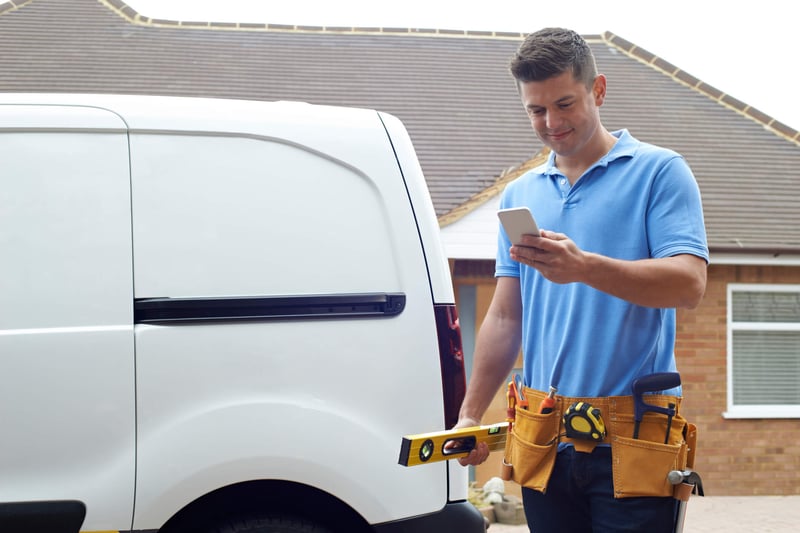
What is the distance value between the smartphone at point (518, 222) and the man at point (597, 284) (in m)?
0.19

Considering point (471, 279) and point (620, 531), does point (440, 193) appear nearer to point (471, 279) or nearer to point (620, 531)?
point (471, 279)

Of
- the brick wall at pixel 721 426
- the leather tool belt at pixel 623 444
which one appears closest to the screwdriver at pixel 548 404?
the leather tool belt at pixel 623 444

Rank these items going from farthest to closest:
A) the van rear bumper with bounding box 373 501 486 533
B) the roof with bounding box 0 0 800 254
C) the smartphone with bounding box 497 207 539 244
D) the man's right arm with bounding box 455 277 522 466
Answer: the roof with bounding box 0 0 800 254 → the van rear bumper with bounding box 373 501 486 533 → the man's right arm with bounding box 455 277 522 466 → the smartphone with bounding box 497 207 539 244

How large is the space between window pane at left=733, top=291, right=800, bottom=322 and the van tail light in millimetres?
10484

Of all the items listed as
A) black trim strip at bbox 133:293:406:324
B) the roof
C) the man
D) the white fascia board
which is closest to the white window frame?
the roof

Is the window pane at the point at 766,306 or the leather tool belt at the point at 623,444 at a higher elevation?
the leather tool belt at the point at 623,444

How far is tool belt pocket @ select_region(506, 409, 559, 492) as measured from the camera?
2246mm

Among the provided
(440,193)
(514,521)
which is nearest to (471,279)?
(440,193)

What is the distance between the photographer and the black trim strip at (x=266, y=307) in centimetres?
272

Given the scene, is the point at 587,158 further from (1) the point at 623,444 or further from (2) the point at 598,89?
(1) the point at 623,444

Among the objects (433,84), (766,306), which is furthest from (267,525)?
(433,84)

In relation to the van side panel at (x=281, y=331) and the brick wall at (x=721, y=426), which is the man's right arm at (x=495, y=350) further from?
A: the brick wall at (x=721, y=426)

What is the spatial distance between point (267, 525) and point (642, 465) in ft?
3.78

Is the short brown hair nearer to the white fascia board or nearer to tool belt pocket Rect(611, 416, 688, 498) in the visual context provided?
tool belt pocket Rect(611, 416, 688, 498)
